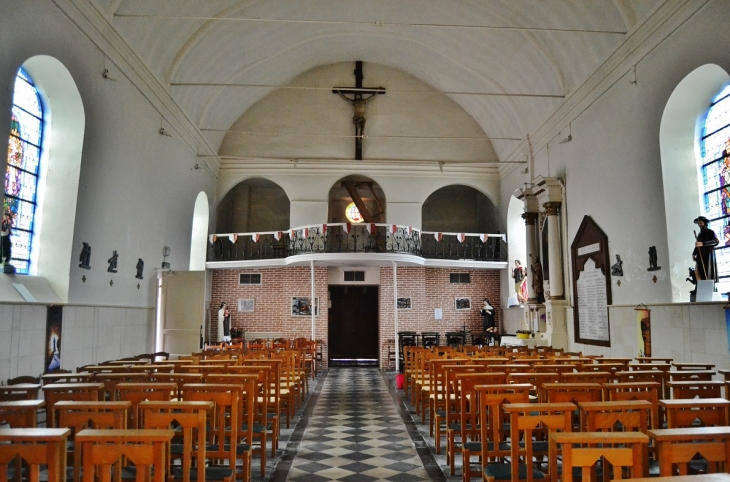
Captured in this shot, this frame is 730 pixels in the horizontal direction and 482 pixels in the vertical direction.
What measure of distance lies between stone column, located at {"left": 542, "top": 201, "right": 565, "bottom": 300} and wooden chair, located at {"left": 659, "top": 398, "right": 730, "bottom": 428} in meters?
9.97

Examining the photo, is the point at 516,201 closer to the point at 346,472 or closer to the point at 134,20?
the point at 134,20

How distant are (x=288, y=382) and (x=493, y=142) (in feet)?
44.6

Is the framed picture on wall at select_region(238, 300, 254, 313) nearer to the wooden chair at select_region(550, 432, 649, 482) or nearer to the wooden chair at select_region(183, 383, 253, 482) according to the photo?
the wooden chair at select_region(183, 383, 253, 482)

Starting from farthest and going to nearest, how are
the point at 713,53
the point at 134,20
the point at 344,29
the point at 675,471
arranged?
the point at 344,29 → the point at 134,20 → the point at 713,53 → the point at 675,471

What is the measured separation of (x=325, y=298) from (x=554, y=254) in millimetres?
8103

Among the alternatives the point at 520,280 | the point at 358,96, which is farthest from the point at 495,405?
the point at 358,96

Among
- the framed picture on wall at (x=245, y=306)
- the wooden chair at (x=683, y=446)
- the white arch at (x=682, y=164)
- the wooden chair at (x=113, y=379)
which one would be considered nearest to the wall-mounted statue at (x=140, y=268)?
the wooden chair at (x=113, y=379)

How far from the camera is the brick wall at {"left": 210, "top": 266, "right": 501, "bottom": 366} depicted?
1920 cm

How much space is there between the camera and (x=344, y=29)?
1647 centimetres

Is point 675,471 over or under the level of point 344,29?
under

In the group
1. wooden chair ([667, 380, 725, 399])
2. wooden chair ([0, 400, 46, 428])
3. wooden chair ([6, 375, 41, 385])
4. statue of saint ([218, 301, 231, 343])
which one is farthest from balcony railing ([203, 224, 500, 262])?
wooden chair ([0, 400, 46, 428])

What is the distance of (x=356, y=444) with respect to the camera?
699 centimetres

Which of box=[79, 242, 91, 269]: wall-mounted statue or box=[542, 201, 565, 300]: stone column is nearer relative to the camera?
box=[79, 242, 91, 269]: wall-mounted statue

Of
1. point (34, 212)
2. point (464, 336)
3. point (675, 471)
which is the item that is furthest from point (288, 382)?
point (464, 336)
